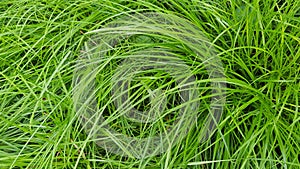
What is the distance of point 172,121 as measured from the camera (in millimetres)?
984

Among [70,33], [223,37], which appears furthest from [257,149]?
[70,33]

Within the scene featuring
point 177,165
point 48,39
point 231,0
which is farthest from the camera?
point 48,39

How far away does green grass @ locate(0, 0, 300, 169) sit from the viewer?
0.93 m

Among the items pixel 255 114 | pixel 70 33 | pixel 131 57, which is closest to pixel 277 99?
pixel 255 114

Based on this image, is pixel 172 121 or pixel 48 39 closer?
pixel 172 121

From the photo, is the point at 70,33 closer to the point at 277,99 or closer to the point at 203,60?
the point at 203,60

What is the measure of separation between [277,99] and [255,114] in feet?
→ 0.18

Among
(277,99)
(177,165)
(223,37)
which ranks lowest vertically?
(177,165)

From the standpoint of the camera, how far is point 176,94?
102 cm

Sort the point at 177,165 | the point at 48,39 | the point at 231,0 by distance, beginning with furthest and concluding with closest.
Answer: the point at 48,39
the point at 231,0
the point at 177,165

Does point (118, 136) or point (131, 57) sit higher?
point (131, 57)

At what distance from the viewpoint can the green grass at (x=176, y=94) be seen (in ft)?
3.06

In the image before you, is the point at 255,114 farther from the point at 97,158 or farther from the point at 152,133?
the point at 97,158

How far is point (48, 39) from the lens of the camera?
1.16 m
